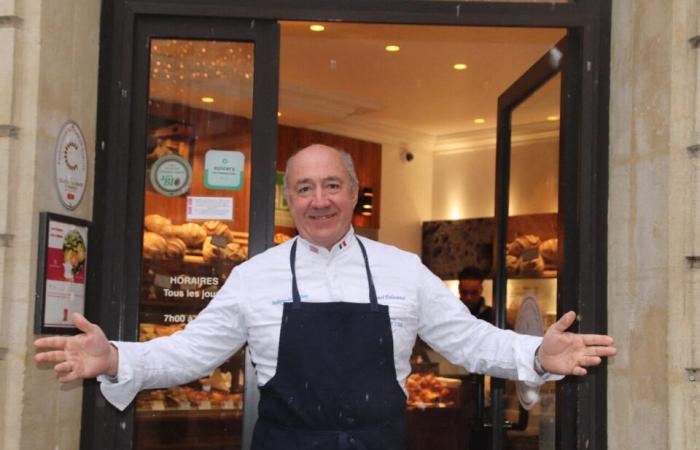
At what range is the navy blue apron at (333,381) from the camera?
3.06 m

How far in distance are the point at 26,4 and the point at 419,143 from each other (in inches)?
356

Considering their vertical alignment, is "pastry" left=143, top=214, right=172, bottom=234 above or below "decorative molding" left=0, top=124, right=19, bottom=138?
below

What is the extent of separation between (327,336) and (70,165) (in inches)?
Result: 60.7

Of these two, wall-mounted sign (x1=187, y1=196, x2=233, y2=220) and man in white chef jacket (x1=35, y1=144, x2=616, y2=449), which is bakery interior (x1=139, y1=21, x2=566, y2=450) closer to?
wall-mounted sign (x1=187, y1=196, x2=233, y2=220)

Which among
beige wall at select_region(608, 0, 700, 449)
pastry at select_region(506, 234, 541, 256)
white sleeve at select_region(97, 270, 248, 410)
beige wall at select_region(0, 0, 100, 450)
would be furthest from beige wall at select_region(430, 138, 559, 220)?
white sleeve at select_region(97, 270, 248, 410)

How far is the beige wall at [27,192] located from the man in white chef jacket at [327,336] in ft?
2.65

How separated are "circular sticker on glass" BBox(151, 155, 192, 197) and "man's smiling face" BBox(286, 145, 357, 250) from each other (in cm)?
136

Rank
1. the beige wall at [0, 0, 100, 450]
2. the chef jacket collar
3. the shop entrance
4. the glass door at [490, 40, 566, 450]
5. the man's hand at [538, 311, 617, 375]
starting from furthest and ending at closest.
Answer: the glass door at [490, 40, 566, 450] → the shop entrance → the beige wall at [0, 0, 100, 450] → the chef jacket collar → the man's hand at [538, 311, 617, 375]

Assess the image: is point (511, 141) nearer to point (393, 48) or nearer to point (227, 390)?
point (227, 390)

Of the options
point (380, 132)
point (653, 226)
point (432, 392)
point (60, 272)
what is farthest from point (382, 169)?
point (60, 272)

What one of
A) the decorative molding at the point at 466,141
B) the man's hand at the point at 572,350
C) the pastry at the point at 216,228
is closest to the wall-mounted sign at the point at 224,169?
the pastry at the point at 216,228

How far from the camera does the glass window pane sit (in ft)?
14.5

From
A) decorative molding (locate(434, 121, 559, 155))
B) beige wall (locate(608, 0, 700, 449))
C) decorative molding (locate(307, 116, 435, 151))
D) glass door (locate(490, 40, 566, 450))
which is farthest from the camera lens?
decorative molding (locate(434, 121, 559, 155))

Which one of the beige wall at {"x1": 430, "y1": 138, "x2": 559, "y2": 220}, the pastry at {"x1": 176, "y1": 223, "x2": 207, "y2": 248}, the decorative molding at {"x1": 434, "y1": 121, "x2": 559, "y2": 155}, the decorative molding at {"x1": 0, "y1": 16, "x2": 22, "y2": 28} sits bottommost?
the pastry at {"x1": 176, "y1": 223, "x2": 207, "y2": 248}
